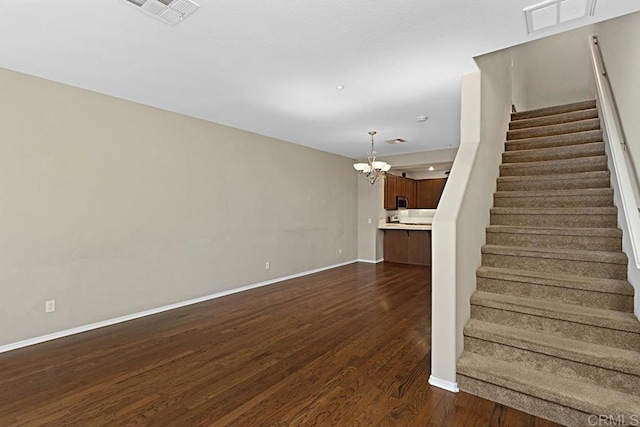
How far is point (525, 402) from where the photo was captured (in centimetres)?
204

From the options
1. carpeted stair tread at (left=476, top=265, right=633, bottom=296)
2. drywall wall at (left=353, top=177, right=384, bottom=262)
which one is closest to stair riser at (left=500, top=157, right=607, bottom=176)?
carpeted stair tread at (left=476, top=265, right=633, bottom=296)

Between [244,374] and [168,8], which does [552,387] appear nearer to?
Answer: [244,374]

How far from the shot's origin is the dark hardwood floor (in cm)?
203

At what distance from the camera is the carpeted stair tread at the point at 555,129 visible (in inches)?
155

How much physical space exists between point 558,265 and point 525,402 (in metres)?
1.26

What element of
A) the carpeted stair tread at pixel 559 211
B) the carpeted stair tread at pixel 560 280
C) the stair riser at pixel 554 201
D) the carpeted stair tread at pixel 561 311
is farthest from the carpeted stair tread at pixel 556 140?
the carpeted stair tread at pixel 561 311

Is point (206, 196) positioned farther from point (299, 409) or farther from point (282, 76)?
point (299, 409)

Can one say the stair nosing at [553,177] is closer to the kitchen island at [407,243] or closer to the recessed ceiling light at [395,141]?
the recessed ceiling light at [395,141]

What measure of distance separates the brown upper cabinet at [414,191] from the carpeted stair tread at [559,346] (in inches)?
221

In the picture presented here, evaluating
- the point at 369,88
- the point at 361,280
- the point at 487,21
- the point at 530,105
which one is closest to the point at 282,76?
the point at 369,88

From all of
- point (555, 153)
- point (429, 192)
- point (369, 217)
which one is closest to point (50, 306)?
point (555, 153)

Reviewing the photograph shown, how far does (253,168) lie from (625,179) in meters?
4.55

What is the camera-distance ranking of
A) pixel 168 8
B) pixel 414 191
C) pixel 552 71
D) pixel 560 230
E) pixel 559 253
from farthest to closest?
pixel 414 191 < pixel 552 71 < pixel 560 230 < pixel 559 253 < pixel 168 8

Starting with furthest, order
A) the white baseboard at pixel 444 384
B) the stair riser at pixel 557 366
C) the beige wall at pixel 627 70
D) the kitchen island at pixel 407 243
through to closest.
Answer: the kitchen island at pixel 407 243, the beige wall at pixel 627 70, the white baseboard at pixel 444 384, the stair riser at pixel 557 366
